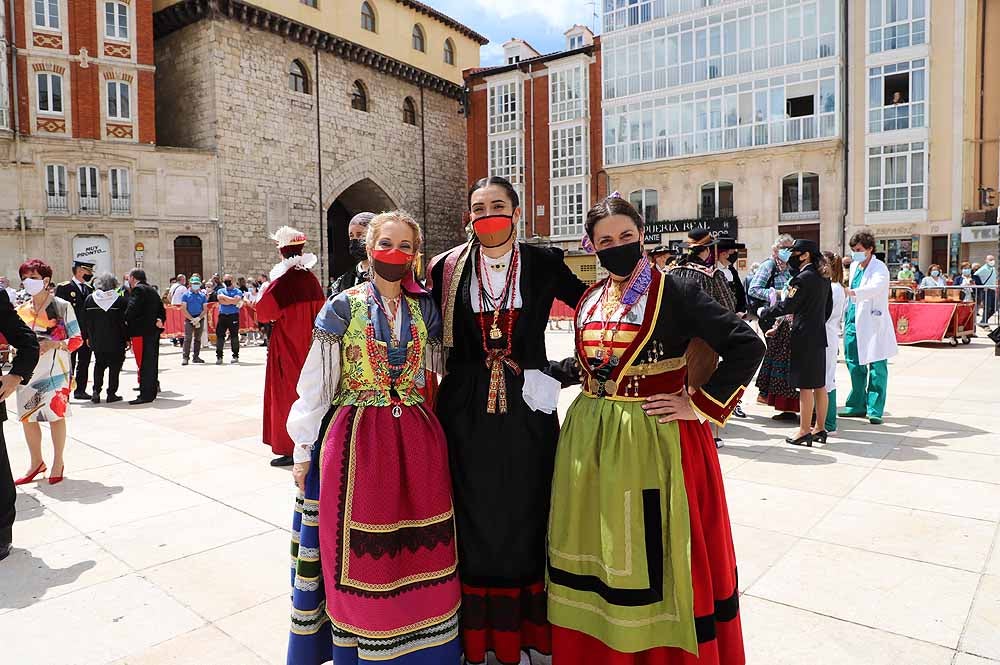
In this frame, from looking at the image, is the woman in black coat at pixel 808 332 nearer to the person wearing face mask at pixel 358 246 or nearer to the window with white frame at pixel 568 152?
the person wearing face mask at pixel 358 246

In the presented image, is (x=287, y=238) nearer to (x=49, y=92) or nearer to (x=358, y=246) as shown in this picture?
(x=358, y=246)

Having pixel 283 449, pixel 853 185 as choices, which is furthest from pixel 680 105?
pixel 283 449

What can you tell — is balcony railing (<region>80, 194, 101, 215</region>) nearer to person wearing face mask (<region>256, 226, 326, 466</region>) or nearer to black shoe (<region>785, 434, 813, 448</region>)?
person wearing face mask (<region>256, 226, 326, 466</region>)

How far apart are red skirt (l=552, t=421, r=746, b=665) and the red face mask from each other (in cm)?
100

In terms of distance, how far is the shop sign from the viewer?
2275 cm

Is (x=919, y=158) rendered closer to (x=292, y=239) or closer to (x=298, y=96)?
(x=298, y=96)

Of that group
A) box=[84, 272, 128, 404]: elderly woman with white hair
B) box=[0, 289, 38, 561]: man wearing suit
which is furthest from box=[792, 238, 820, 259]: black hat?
box=[84, 272, 128, 404]: elderly woman with white hair

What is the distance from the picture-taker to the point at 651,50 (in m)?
27.7

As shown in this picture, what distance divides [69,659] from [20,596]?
0.83 metres

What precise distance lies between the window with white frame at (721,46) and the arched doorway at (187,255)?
17.4 meters

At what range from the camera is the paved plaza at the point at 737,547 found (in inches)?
113

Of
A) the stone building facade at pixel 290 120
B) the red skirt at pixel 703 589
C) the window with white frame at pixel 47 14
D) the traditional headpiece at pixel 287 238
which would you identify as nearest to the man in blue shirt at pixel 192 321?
the traditional headpiece at pixel 287 238

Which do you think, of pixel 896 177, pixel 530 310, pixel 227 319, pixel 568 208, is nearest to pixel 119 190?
pixel 227 319

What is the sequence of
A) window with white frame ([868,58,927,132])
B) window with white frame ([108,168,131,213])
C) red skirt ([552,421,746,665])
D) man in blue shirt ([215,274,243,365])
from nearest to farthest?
red skirt ([552,421,746,665]) < man in blue shirt ([215,274,243,365]) < window with white frame ([868,58,927,132]) < window with white frame ([108,168,131,213])
